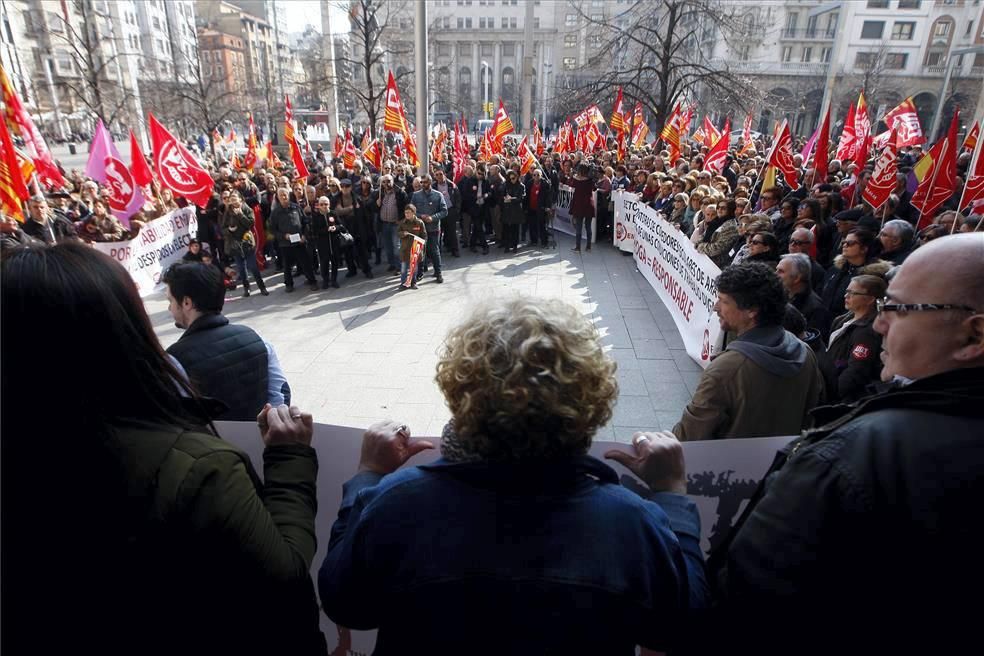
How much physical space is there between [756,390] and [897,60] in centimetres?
7288

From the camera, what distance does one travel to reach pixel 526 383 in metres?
1.14

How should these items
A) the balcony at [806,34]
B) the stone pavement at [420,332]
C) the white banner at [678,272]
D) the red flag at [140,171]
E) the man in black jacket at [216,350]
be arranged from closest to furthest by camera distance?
the man in black jacket at [216,350] < the stone pavement at [420,332] < the white banner at [678,272] < the red flag at [140,171] < the balcony at [806,34]

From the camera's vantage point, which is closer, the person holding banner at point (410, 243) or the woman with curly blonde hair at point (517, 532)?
the woman with curly blonde hair at point (517, 532)

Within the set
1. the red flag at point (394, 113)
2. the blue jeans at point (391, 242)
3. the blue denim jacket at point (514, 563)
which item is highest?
the red flag at point (394, 113)

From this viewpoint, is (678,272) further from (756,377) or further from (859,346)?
(756,377)

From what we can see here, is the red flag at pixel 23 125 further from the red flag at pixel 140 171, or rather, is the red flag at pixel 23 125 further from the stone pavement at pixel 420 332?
the stone pavement at pixel 420 332

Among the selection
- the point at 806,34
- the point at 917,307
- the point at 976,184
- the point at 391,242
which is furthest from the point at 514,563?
the point at 806,34

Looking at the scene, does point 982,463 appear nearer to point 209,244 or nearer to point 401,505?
point 401,505

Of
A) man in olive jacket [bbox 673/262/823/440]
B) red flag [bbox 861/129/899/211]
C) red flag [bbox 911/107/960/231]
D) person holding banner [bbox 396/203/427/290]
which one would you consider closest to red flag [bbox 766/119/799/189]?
red flag [bbox 861/129/899/211]

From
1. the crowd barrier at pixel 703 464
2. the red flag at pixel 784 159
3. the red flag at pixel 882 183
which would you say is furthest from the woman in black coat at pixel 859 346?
the red flag at pixel 784 159

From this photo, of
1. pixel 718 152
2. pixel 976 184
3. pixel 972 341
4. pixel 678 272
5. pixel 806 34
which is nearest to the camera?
pixel 972 341

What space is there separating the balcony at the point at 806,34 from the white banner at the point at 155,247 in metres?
67.8

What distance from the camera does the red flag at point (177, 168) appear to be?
8133mm

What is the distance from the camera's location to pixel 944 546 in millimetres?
1068
